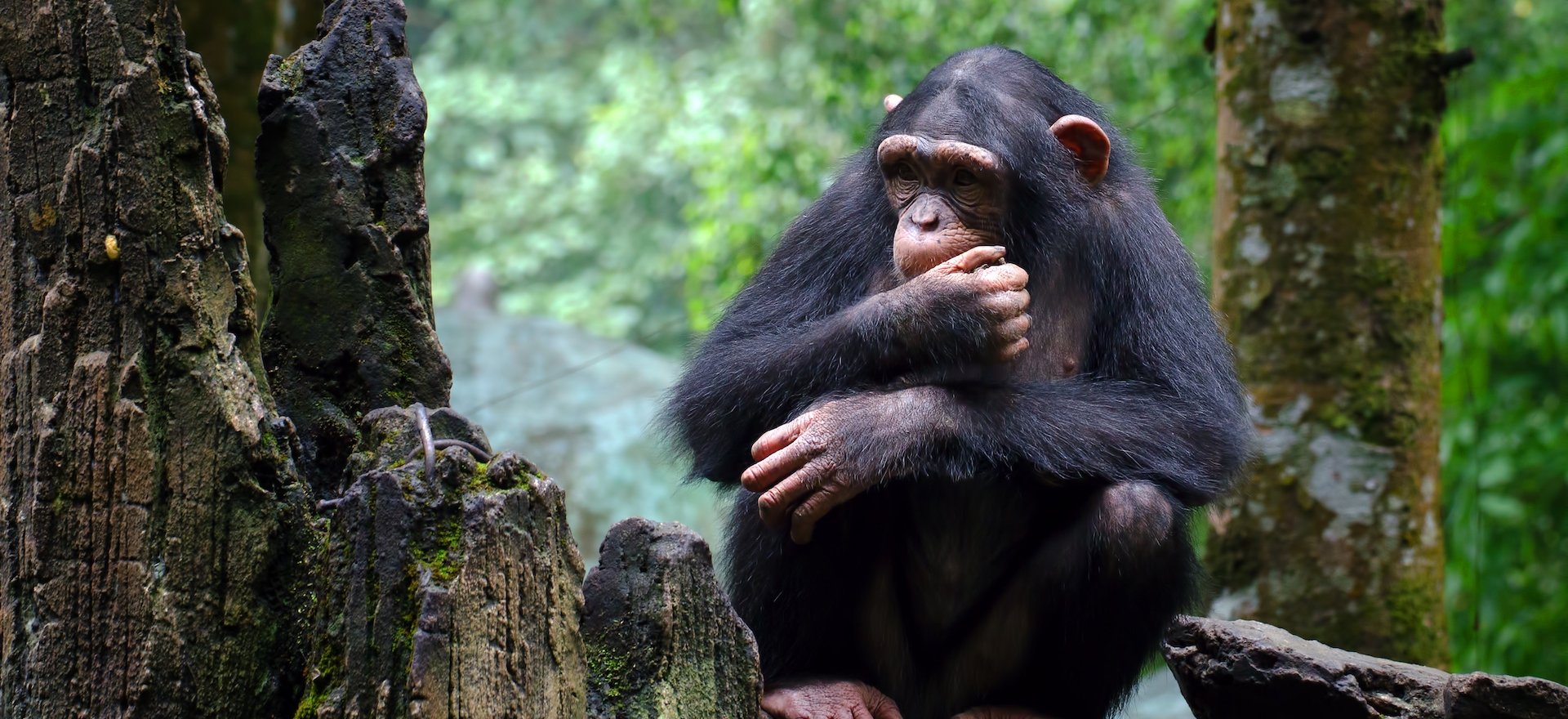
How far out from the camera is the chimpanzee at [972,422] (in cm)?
258

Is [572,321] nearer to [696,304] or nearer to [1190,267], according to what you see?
[696,304]

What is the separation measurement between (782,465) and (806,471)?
52mm

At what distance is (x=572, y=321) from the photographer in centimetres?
1368

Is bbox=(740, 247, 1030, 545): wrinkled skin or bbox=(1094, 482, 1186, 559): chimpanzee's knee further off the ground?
bbox=(740, 247, 1030, 545): wrinkled skin

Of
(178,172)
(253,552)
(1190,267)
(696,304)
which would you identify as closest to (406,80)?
(178,172)

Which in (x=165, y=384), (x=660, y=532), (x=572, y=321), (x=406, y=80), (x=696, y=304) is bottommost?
(x=660, y=532)

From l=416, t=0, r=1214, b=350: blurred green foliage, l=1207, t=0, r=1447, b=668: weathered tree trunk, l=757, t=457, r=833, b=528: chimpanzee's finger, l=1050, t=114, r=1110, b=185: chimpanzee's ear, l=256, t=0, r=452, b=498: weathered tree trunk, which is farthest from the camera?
l=416, t=0, r=1214, b=350: blurred green foliage

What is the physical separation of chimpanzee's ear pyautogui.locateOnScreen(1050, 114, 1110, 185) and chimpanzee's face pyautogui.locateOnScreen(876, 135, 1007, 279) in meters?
0.25

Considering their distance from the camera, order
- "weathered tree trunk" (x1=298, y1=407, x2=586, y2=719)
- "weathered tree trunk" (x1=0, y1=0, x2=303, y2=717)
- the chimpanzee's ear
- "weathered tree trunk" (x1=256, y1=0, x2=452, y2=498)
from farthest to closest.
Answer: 1. the chimpanzee's ear
2. "weathered tree trunk" (x1=256, y1=0, x2=452, y2=498)
3. "weathered tree trunk" (x1=0, y1=0, x2=303, y2=717)
4. "weathered tree trunk" (x1=298, y1=407, x2=586, y2=719)

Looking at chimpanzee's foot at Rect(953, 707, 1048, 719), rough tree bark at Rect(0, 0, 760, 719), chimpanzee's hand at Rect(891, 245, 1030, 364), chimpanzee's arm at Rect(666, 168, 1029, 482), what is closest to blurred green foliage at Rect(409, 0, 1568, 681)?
chimpanzee's arm at Rect(666, 168, 1029, 482)

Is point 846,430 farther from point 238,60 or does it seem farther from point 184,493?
point 238,60

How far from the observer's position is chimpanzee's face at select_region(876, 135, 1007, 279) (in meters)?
2.79

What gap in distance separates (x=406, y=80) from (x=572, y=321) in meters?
11.6

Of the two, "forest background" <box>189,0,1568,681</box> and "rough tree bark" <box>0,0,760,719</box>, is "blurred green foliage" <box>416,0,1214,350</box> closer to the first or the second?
"forest background" <box>189,0,1568,681</box>
